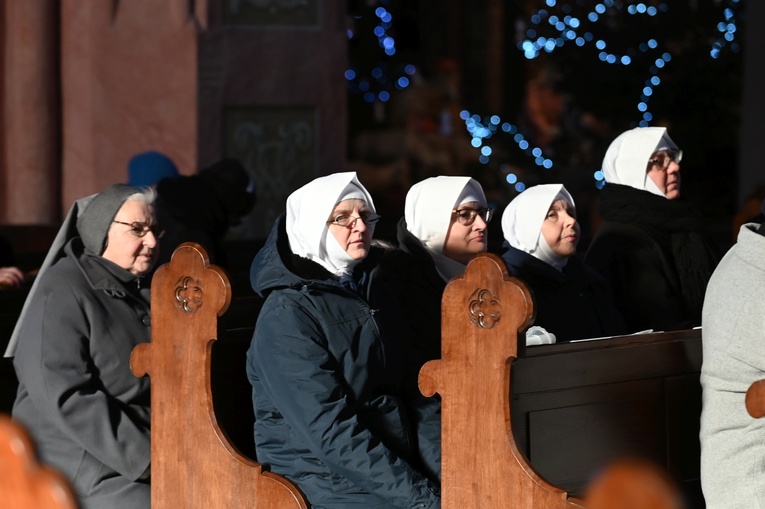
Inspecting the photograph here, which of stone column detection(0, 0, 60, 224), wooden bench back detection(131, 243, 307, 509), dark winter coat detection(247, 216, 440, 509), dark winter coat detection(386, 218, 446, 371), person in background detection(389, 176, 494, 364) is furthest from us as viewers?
stone column detection(0, 0, 60, 224)

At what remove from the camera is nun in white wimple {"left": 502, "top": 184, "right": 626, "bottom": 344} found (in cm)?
468

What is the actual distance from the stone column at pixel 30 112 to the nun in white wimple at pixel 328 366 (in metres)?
4.65

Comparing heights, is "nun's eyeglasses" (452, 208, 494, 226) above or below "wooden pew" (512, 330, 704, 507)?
above

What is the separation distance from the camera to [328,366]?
142 inches

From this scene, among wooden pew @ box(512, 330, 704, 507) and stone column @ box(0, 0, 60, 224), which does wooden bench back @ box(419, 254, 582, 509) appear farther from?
stone column @ box(0, 0, 60, 224)

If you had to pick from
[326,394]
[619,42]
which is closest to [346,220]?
[326,394]

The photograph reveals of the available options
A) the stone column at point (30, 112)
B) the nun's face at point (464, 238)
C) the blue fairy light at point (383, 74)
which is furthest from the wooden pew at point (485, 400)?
the blue fairy light at point (383, 74)

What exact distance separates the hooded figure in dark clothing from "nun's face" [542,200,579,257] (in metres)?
1.57

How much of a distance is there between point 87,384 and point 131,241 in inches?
19.2

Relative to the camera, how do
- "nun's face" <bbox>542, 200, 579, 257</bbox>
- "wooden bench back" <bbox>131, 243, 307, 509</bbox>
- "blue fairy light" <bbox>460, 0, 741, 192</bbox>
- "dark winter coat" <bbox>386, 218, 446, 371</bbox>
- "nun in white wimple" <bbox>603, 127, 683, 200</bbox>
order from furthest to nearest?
"blue fairy light" <bbox>460, 0, 741, 192</bbox>
"nun in white wimple" <bbox>603, 127, 683, 200</bbox>
"nun's face" <bbox>542, 200, 579, 257</bbox>
"dark winter coat" <bbox>386, 218, 446, 371</bbox>
"wooden bench back" <bbox>131, 243, 307, 509</bbox>

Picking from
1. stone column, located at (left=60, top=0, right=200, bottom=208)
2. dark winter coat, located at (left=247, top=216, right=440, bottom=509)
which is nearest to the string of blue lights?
stone column, located at (left=60, top=0, right=200, bottom=208)

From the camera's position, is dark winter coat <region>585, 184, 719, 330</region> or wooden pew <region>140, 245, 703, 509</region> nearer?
wooden pew <region>140, 245, 703, 509</region>

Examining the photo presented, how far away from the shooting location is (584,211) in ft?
40.6

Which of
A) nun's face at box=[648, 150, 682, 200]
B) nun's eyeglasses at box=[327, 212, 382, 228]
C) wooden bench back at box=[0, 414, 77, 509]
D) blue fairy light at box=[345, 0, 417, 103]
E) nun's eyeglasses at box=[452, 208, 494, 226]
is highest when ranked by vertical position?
blue fairy light at box=[345, 0, 417, 103]
